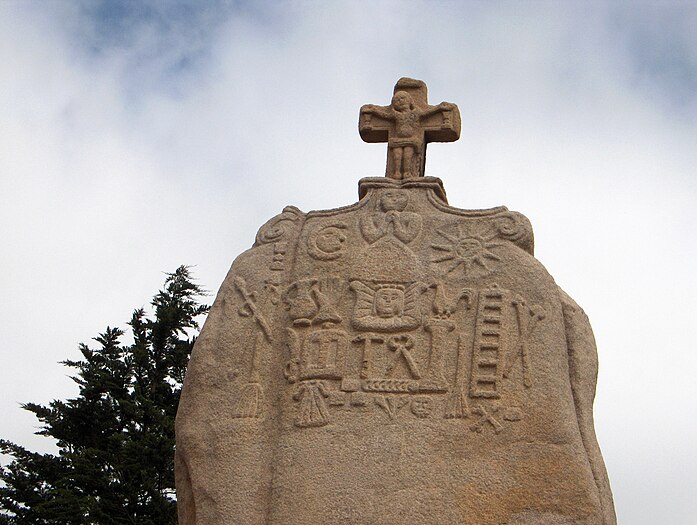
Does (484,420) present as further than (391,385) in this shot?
No

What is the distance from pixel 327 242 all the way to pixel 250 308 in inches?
25.2

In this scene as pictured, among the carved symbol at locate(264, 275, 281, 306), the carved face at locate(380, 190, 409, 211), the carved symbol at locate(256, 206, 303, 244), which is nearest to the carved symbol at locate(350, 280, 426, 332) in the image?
the carved symbol at locate(264, 275, 281, 306)

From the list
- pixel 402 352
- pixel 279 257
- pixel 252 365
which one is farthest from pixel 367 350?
pixel 279 257

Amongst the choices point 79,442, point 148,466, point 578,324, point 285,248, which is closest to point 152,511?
point 148,466

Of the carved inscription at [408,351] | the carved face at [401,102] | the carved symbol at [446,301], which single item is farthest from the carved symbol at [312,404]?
the carved face at [401,102]

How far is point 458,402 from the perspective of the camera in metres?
6.55

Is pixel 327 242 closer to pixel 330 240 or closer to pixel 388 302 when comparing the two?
pixel 330 240

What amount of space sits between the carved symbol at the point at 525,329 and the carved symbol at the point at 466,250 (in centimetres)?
33

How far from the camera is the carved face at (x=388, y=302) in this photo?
6844mm

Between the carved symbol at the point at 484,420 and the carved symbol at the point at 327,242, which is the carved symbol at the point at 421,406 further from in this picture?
the carved symbol at the point at 327,242

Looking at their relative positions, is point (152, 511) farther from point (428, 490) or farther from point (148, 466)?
point (428, 490)

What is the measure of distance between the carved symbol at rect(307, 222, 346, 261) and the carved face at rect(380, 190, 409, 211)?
11.8 inches

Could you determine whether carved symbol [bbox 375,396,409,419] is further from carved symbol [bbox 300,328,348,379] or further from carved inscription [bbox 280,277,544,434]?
carved symbol [bbox 300,328,348,379]

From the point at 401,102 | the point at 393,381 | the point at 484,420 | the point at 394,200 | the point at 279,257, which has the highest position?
the point at 401,102
